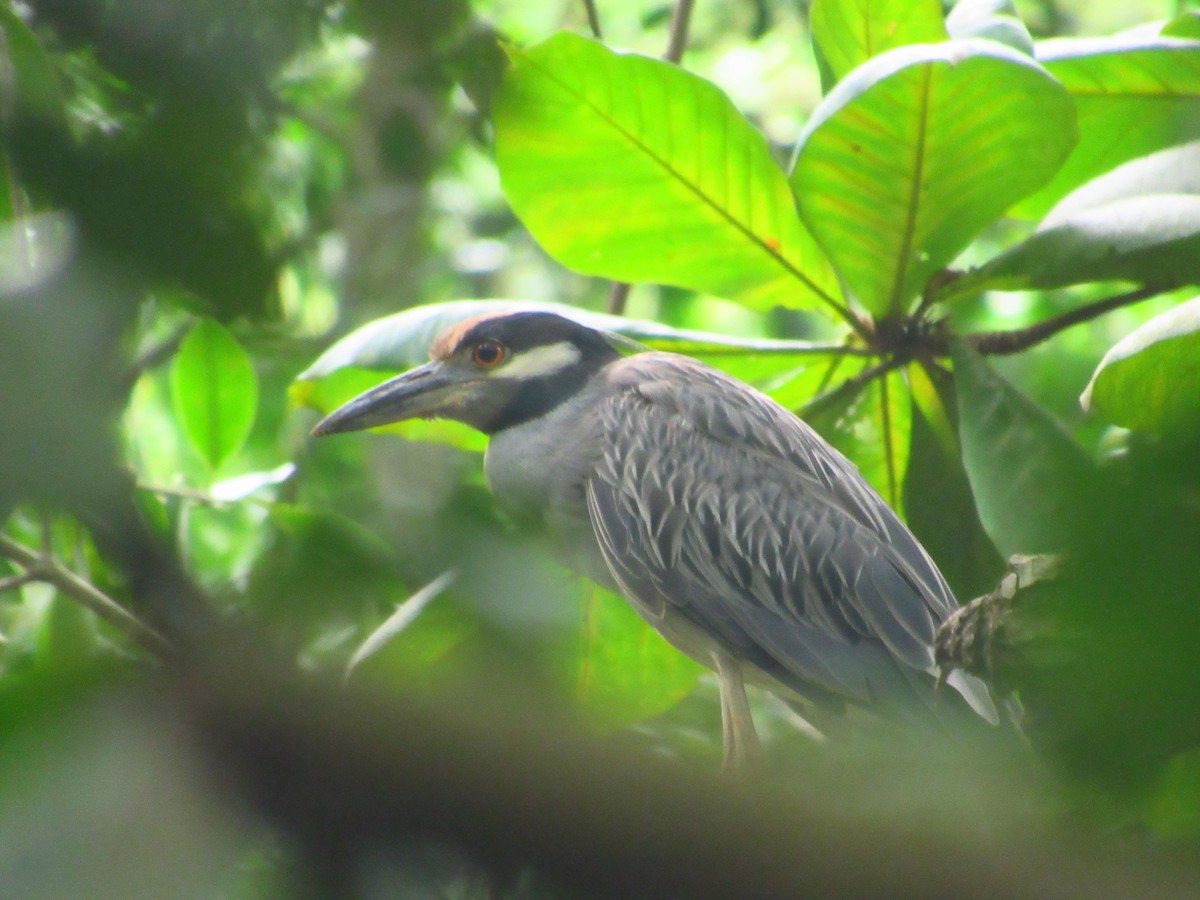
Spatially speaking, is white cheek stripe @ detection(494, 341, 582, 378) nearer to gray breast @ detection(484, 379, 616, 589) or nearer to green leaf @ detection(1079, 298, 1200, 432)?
gray breast @ detection(484, 379, 616, 589)

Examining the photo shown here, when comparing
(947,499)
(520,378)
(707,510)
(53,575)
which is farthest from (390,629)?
(947,499)

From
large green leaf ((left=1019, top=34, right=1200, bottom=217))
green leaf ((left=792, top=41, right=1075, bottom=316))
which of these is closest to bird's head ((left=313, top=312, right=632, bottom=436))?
green leaf ((left=792, top=41, right=1075, bottom=316))

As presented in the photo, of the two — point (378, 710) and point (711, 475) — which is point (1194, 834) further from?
point (711, 475)

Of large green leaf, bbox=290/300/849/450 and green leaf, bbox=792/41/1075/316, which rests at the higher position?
green leaf, bbox=792/41/1075/316

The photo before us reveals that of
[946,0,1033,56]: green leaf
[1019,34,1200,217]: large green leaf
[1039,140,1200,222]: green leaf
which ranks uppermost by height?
[946,0,1033,56]: green leaf

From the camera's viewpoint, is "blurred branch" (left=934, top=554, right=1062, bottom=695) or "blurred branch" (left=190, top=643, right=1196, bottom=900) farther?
"blurred branch" (left=934, top=554, right=1062, bottom=695)

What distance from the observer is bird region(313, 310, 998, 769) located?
9.68ft

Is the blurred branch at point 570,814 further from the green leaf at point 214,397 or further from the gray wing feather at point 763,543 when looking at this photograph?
the green leaf at point 214,397

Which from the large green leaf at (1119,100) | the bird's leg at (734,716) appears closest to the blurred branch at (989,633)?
the bird's leg at (734,716)

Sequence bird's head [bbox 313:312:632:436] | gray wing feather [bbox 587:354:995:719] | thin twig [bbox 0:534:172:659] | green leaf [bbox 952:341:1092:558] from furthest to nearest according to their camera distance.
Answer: bird's head [bbox 313:312:632:436], gray wing feather [bbox 587:354:995:719], green leaf [bbox 952:341:1092:558], thin twig [bbox 0:534:172:659]

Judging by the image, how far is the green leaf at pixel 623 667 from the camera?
304cm

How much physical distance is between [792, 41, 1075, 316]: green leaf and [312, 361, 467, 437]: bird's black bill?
1059 mm

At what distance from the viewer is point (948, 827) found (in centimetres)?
95

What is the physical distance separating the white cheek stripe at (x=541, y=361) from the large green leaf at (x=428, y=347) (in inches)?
10.7
